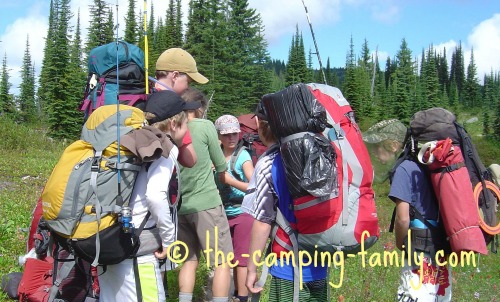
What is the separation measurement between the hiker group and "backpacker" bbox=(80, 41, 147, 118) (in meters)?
0.02

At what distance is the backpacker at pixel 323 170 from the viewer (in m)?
2.63

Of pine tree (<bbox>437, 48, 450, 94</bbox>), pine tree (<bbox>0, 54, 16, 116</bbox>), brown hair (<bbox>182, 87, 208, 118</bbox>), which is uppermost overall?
pine tree (<bbox>437, 48, 450, 94</bbox>)

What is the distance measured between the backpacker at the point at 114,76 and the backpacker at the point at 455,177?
209cm

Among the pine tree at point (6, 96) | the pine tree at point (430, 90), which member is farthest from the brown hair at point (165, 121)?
the pine tree at point (430, 90)

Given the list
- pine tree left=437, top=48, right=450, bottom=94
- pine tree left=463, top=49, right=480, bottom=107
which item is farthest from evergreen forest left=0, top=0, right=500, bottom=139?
pine tree left=437, top=48, right=450, bottom=94

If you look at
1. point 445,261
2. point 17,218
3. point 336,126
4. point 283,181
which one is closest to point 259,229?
point 283,181

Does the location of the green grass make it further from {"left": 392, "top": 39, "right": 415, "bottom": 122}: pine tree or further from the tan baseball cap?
{"left": 392, "top": 39, "right": 415, "bottom": 122}: pine tree

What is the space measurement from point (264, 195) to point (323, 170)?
496mm

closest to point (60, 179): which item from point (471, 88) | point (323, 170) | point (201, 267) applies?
point (323, 170)

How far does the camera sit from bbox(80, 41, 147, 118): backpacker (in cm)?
353

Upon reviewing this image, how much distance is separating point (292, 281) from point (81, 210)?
133 cm

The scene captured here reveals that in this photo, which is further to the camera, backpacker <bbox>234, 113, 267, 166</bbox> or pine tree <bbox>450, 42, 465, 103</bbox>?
pine tree <bbox>450, 42, 465, 103</bbox>

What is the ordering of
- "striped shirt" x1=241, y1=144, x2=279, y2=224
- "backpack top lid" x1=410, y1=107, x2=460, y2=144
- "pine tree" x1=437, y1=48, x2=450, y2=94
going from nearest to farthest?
"striped shirt" x1=241, y1=144, x2=279, y2=224, "backpack top lid" x1=410, y1=107, x2=460, y2=144, "pine tree" x1=437, y1=48, x2=450, y2=94

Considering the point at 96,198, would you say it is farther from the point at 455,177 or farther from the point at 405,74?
the point at 405,74
